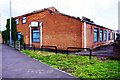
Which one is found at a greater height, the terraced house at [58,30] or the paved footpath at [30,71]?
the terraced house at [58,30]

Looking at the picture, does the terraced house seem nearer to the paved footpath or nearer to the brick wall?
the brick wall

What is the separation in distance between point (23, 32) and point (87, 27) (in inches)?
514

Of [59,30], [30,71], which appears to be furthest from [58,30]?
[30,71]

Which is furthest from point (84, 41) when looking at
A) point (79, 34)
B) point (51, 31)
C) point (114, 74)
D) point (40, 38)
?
point (114, 74)

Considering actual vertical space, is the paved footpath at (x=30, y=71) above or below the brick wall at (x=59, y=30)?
below

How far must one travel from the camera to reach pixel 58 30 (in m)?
30.4

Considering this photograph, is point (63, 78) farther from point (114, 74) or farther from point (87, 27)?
point (87, 27)

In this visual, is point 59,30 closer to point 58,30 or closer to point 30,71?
point 58,30

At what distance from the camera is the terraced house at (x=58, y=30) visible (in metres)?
28.1

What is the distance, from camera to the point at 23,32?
37.3 m

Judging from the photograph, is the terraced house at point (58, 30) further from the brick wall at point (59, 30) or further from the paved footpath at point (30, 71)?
the paved footpath at point (30, 71)

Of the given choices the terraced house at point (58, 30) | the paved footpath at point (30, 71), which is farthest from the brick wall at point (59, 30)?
the paved footpath at point (30, 71)

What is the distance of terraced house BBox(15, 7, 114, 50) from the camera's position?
2808cm

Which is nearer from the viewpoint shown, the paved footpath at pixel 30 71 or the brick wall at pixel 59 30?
the paved footpath at pixel 30 71
